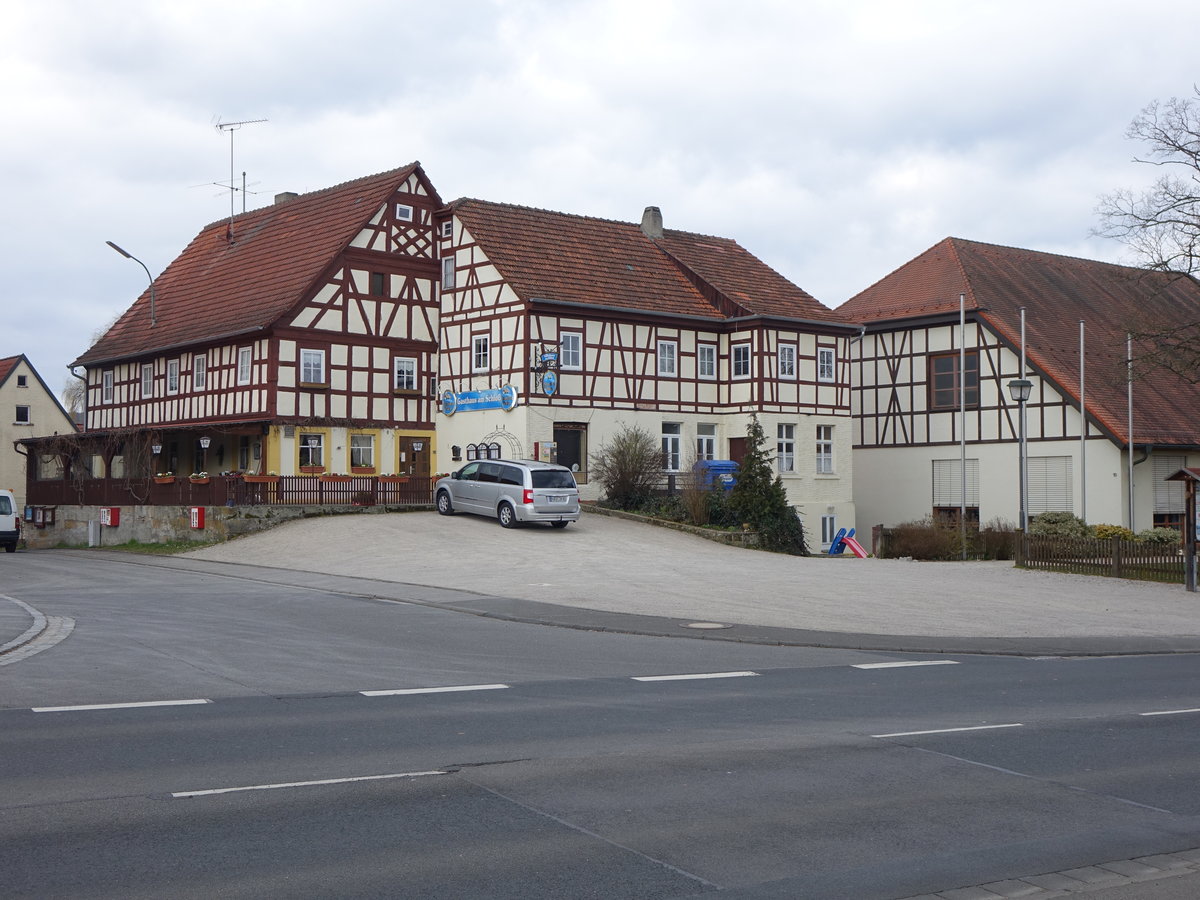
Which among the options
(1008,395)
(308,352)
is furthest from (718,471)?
(308,352)

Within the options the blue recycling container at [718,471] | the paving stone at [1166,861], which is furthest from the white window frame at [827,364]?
the paving stone at [1166,861]

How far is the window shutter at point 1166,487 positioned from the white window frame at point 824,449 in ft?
35.6

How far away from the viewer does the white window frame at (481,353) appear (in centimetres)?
4534

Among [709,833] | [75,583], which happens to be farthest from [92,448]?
[709,833]

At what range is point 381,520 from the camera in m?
37.2

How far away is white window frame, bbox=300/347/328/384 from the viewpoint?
1750 inches

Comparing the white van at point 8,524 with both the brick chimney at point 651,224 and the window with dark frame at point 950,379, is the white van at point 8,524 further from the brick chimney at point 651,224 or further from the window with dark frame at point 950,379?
the window with dark frame at point 950,379

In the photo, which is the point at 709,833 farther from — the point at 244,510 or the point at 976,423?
the point at 976,423

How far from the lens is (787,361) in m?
48.4

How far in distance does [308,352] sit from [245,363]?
7.67ft

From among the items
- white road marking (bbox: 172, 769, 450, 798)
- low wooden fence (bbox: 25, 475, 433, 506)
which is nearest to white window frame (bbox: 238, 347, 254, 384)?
low wooden fence (bbox: 25, 475, 433, 506)

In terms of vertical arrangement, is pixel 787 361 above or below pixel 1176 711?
above

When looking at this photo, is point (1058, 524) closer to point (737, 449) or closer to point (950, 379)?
point (950, 379)

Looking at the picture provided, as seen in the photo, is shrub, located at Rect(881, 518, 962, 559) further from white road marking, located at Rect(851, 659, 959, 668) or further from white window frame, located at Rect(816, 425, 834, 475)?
white road marking, located at Rect(851, 659, 959, 668)
